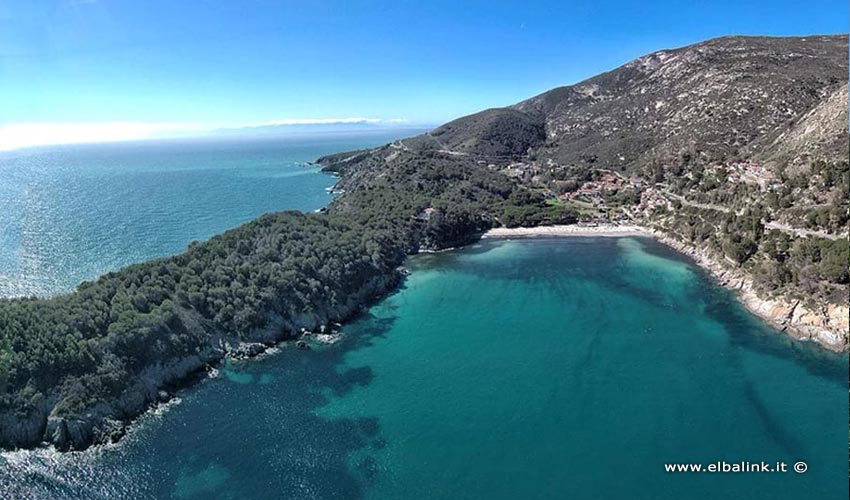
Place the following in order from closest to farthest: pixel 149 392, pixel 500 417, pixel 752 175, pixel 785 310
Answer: pixel 500 417, pixel 149 392, pixel 785 310, pixel 752 175

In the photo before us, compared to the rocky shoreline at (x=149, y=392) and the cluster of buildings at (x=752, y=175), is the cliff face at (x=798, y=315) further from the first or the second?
the rocky shoreline at (x=149, y=392)

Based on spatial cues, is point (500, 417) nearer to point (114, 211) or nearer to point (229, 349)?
point (229, 349)

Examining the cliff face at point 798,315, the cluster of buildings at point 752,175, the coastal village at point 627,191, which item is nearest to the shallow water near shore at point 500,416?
the cliff face at point 798,315

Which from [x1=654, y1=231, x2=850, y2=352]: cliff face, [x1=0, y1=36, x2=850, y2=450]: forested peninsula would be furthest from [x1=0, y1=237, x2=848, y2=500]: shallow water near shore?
[x1=0, y1=36, x2=850, y2=450]: forested peninsula

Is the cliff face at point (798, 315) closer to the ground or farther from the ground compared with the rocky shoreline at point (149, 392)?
farther from the ground

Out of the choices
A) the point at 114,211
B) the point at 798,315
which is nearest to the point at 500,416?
the point at 798,315

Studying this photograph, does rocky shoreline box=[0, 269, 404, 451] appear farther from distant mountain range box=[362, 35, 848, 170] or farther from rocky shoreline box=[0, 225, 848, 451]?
distant mountain range box=[362, 35, 848, 170]
